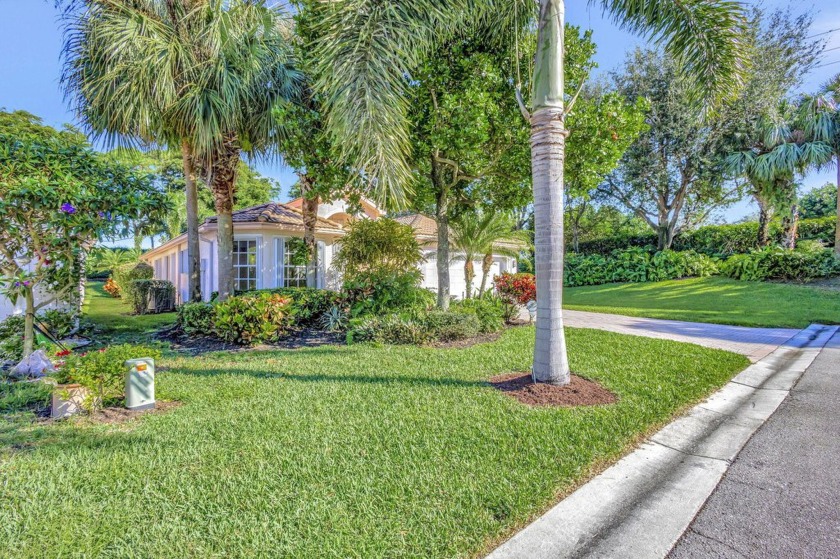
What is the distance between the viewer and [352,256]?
11.0 m

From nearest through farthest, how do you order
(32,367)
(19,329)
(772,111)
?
(32,367) → (19,329) → (772,111)

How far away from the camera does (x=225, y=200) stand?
396 inches

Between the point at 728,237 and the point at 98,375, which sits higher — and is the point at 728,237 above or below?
above

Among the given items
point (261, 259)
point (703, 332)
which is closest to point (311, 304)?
point (261, 259)

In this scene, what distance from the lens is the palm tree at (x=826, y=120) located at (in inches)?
579

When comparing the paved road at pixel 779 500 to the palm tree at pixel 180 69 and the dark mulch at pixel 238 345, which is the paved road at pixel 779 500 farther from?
the palm tree at pixel 180 69

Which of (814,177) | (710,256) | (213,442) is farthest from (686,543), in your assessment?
(710,256)

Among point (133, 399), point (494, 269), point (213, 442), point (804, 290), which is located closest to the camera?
point (213, 442)

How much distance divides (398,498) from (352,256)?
869 cm

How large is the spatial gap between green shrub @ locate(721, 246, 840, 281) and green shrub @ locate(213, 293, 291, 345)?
58.4 feet

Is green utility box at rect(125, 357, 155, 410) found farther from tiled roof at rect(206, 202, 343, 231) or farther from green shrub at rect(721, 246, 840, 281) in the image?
green shrub at rect(721, 246, 840, 281)

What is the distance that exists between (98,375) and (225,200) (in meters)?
6.64

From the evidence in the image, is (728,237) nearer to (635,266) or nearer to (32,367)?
(635,266)

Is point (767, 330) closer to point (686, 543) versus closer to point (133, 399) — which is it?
point (686, 543)
